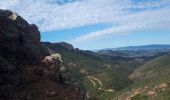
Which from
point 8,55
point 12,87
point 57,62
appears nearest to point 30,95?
point 12,87

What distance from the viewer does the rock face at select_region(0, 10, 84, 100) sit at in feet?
176

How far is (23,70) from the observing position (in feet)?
194

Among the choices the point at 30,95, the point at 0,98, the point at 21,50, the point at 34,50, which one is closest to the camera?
the point at 0,98

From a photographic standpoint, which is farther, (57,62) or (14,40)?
(57,62)

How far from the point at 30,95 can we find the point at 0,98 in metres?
5.22

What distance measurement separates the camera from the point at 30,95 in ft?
177

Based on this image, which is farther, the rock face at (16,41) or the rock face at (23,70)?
the rock face at (16,41)

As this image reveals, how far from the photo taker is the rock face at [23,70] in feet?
176

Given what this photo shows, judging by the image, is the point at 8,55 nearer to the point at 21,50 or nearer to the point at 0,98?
the point at 21,50

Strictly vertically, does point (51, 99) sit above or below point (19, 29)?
below

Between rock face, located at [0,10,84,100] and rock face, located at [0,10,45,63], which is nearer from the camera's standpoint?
rock face, located at [0,10,84,100]

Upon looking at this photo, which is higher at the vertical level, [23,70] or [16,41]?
[16,41]

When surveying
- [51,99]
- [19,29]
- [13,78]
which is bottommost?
[51,99]

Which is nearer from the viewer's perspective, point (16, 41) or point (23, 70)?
point (23, 70)
